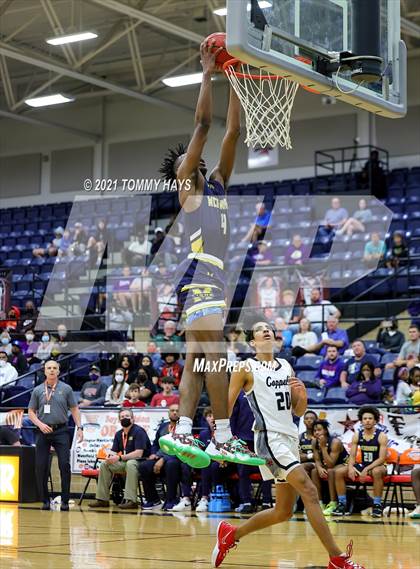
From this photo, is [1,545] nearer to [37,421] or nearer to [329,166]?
[37,421]

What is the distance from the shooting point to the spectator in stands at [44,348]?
19172 millimetres

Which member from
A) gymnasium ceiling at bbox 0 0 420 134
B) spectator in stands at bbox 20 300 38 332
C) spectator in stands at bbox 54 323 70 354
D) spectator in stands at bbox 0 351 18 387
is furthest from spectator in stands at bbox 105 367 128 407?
gymnasium ceiling at bbox 0 0 420 134

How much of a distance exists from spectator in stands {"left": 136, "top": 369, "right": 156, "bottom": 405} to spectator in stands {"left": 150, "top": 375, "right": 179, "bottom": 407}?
36 centimetres

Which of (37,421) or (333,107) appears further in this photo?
(333,107)

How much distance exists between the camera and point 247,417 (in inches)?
519

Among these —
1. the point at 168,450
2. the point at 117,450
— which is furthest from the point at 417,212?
the point at 168,450

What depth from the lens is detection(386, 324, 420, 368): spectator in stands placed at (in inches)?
606

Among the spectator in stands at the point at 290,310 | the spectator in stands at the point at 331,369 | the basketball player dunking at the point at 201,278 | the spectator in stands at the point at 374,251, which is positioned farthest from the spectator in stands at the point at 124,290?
the basketball player dunking at the point at 201,278

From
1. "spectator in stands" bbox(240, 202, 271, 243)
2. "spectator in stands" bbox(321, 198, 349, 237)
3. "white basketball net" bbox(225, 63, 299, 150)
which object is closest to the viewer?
"white basketball net" bbox(225, 63, 299, 150)

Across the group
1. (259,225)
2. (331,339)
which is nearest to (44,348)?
(259,225)

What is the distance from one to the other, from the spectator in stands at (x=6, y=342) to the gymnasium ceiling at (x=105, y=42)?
23.4 feet

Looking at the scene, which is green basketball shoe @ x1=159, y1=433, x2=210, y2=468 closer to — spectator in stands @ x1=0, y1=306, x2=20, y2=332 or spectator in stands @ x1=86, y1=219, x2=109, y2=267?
spectator in stands @ x1=0, y1=306, x2=20, y2=332

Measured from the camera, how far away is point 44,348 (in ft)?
63.4

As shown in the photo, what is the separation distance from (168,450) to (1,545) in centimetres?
407
